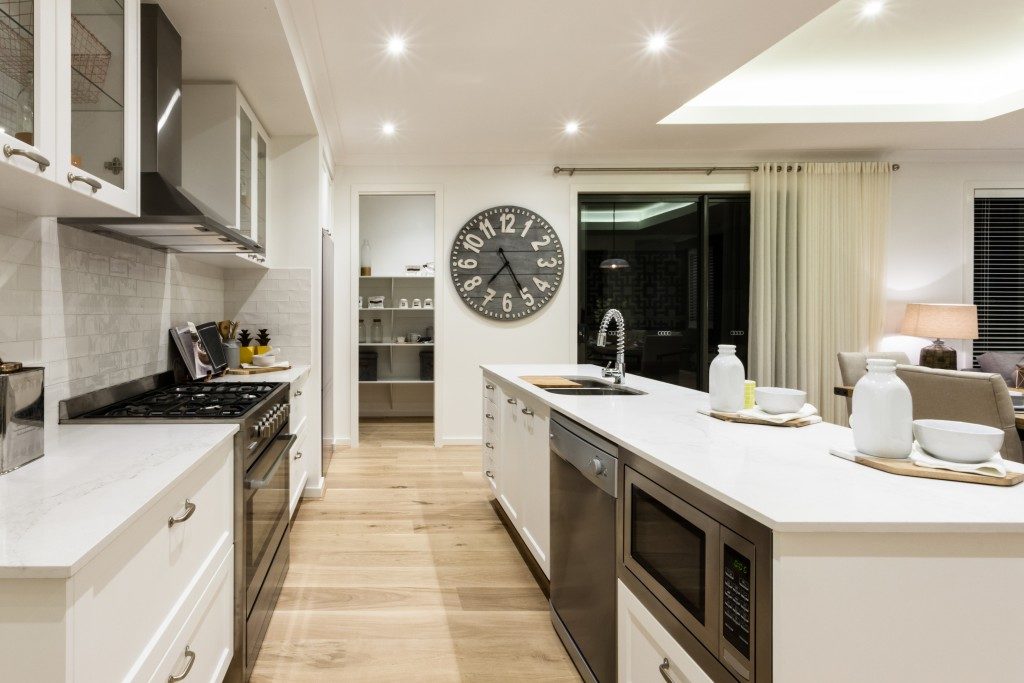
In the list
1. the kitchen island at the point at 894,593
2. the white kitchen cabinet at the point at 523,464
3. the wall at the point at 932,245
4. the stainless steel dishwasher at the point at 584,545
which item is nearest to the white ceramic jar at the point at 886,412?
the kitchen island at the point at 894,593

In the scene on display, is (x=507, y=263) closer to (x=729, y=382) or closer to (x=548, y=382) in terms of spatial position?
(x=548, y=382)

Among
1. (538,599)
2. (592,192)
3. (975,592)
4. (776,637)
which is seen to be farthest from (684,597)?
(592,192)

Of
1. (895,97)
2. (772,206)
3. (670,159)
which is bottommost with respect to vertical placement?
(772,206)

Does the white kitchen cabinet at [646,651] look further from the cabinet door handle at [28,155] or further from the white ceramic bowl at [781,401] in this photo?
the cabinet door handle at [28,155]

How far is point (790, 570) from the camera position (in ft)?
2.71

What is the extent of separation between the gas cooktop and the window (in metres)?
6.00

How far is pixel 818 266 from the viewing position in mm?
4742

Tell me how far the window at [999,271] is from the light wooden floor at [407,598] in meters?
4.94

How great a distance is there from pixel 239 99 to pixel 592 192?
3.05 metres

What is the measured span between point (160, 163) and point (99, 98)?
14.2 inches

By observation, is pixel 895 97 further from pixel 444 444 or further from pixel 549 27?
pixel 444 444

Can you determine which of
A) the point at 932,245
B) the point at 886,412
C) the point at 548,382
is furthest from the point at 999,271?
the point at 886,412

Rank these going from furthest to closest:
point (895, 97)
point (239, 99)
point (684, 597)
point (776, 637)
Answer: point (895, 97)
point (239, 99)
point (684, 597)
point (776, 637)

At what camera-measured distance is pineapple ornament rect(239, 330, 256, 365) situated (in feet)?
10.6
